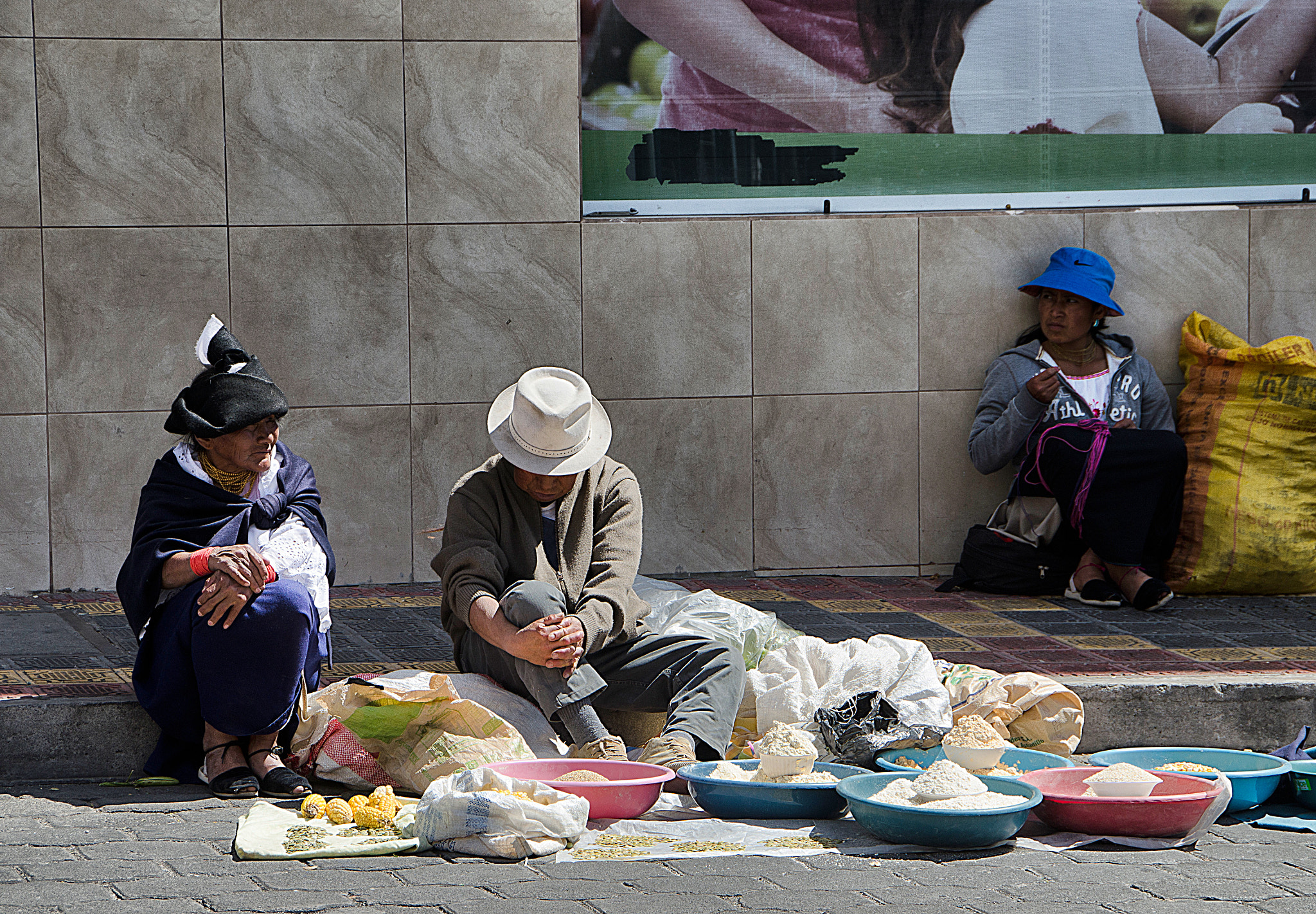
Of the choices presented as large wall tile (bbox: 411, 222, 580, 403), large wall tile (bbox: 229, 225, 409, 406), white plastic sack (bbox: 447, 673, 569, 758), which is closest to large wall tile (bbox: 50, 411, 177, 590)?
large wall tile (bbox: 229, 225, 409, 406)

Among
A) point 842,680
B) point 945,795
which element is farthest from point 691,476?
point 945,795

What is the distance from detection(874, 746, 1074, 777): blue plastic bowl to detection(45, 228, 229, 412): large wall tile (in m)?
A: 3.40

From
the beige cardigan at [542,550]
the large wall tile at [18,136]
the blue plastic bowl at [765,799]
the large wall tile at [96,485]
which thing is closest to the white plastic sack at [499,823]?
the blue plastic bowl at [765,799]

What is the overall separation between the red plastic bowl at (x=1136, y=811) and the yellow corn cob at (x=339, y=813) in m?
1.68

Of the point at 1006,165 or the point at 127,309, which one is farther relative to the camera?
the point at 1006,165

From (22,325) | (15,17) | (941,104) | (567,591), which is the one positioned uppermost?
(15,17)

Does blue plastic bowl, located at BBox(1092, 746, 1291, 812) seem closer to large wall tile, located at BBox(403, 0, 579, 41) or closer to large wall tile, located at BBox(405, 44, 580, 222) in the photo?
large wall tile, located at BBox(405, 44, 580, 222)

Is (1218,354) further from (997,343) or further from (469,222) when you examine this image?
(469,222)

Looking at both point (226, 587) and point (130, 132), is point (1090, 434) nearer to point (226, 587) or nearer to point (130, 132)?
point (226, 587)

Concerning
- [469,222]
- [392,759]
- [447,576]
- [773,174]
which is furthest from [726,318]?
[392,759]

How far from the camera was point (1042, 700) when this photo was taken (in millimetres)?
4508

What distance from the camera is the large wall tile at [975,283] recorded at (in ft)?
22.2

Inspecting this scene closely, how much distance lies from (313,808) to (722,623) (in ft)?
5.22

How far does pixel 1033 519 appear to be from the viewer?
6488 millimetres
